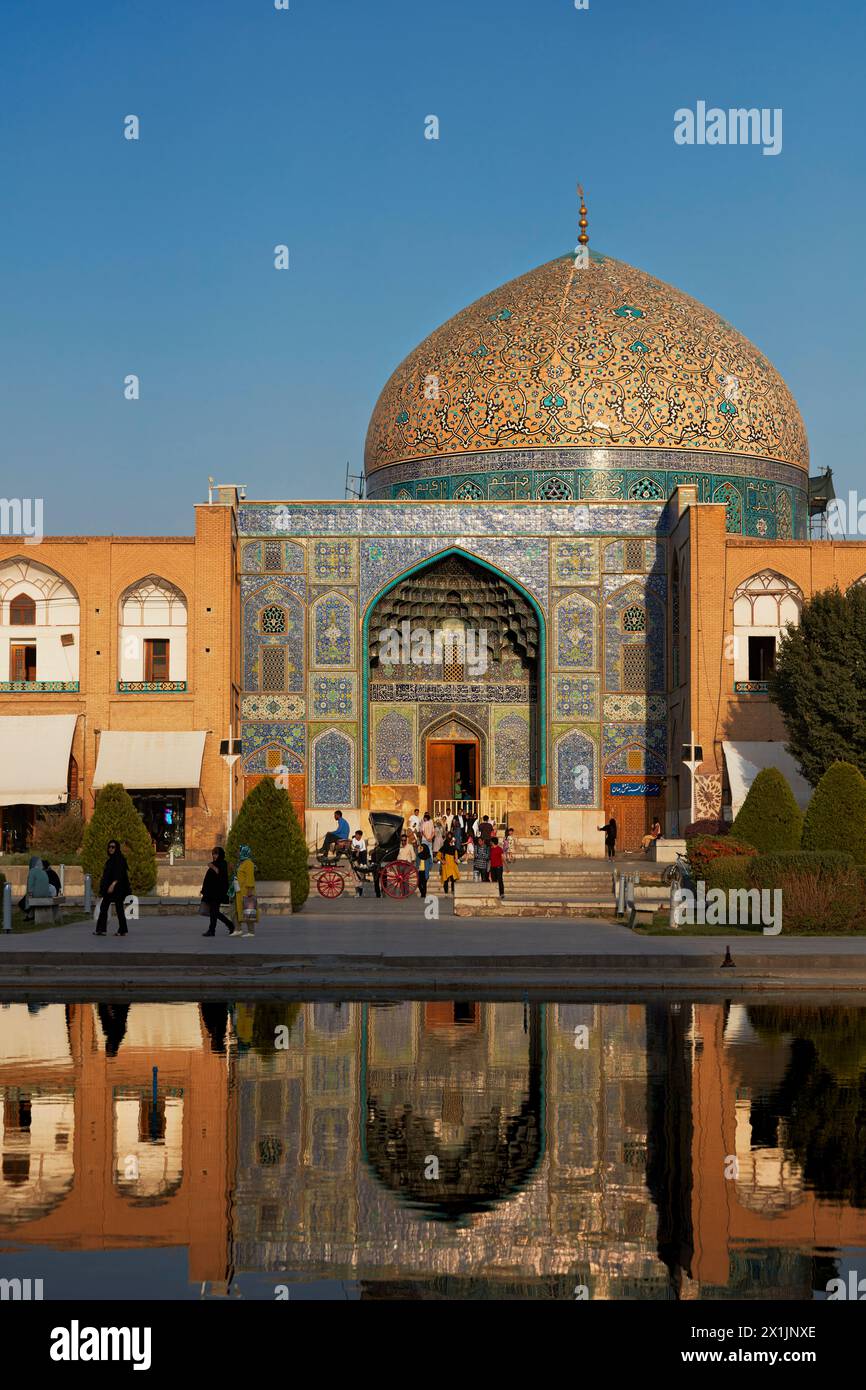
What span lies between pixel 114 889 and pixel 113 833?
175 inches

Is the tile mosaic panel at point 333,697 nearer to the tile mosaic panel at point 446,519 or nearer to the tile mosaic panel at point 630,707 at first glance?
the tile mosaic panel at point 446,519

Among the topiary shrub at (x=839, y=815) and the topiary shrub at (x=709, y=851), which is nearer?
the topiary shrub at (x=839, y=815)

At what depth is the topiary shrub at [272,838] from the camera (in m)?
21.1

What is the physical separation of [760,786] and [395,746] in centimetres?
1343

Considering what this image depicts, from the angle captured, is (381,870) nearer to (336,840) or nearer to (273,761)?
(336,840)

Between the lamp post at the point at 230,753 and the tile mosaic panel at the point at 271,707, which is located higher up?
the tile mosaic panel at the point at 271,707

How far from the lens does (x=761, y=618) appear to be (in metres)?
32.8

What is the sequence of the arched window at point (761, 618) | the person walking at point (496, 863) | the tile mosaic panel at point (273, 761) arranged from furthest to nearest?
the tile mosaic panel at point (273, 761), the arched window at point (761, 618), the person walking at point (496, 863)

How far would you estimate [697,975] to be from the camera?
558 inches

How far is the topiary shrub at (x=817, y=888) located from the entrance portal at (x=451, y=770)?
16482 millimetres

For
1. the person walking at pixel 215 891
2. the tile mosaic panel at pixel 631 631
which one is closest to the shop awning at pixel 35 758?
the tile mosaic panel at pixel 631 631

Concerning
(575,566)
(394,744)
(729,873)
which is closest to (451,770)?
(394,744)
